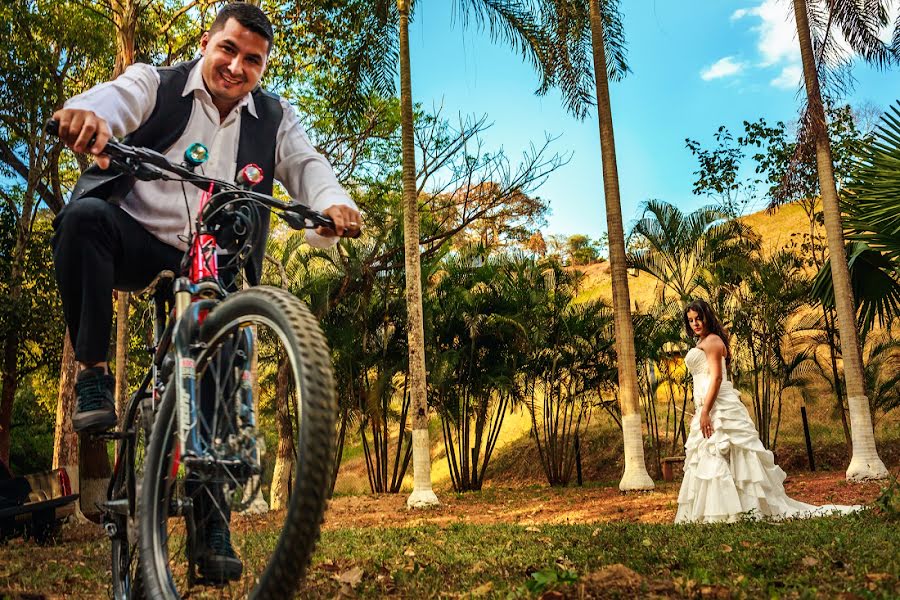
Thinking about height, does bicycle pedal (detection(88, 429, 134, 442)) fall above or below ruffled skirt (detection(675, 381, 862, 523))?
above

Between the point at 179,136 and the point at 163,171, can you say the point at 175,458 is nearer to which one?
the point at 163,171

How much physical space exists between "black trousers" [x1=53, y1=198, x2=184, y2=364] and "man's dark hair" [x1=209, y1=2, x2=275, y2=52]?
72 centimetres

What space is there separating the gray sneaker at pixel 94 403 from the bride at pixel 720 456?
7.12 metres

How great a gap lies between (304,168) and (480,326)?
62.7ft

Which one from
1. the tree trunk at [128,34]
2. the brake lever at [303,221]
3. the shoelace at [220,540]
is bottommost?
the shoelace at [220,540]

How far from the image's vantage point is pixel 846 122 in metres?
22.2

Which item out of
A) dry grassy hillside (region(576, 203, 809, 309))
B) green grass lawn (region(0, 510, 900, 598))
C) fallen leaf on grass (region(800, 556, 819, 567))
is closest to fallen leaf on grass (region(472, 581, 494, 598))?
green grass lawn (region(0, 510, 900, 598))

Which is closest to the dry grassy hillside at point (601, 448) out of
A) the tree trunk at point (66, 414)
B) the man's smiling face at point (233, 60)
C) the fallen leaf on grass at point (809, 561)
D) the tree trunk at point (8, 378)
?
the tree trunk at point (8, 378)

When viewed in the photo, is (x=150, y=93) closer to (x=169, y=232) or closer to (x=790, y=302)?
(x=169, y=232)

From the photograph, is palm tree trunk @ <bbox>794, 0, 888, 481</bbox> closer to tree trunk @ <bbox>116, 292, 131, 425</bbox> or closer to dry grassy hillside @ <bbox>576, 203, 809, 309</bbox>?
tree trunk @ <bbox>116, 292, 131, 425</bbox>

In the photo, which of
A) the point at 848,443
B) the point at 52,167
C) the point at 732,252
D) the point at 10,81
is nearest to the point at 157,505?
the point at 10,81

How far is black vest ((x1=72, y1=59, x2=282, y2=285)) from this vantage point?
2.51m

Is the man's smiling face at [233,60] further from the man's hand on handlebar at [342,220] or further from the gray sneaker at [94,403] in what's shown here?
the gray sneaker at [94,403]

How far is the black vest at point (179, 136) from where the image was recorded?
2.51m
